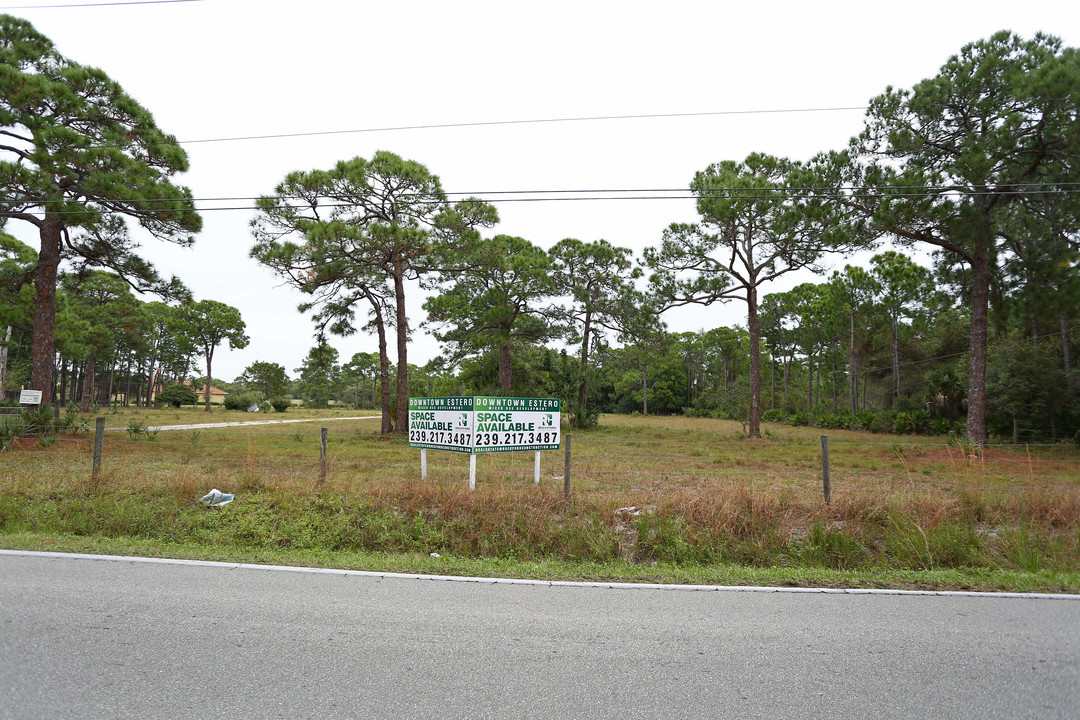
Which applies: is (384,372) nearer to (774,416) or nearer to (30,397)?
(30,397)

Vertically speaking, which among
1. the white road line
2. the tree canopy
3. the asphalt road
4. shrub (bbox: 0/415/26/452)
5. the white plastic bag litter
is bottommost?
the white road line

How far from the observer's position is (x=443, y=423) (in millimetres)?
9969

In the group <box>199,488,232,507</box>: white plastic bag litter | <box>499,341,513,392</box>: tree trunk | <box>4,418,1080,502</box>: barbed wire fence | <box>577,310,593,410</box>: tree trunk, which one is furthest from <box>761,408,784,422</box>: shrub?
<box>199,488,232,507</box>: white plastic bag litter

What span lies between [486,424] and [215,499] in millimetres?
4258

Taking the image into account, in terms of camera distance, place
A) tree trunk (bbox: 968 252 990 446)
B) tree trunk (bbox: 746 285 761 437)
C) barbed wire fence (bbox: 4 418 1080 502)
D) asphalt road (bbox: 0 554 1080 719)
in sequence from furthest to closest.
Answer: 1. tree trunk (bbox: 746 285 761 437)
2. tree trunk (bbox: 968 252 990 446)
3. barbed wire fence (bbox: 4 418 1080 502)
4. asphalt road (bbox: 0 554 1080 719)

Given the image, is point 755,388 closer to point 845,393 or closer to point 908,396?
point 908,396

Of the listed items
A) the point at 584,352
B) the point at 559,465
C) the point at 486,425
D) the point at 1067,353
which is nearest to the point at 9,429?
the point at 486,425

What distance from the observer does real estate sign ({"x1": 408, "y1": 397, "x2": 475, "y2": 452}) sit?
9578mm

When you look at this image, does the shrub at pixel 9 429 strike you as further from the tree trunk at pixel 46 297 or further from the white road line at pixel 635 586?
the white road line at pixel 635 586

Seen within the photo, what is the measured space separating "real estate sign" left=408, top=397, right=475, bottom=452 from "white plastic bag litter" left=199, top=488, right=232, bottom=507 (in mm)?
3212

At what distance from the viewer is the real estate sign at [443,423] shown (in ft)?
31.4

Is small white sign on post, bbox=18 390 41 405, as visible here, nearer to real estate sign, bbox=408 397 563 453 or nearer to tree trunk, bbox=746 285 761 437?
real estate sign, bbox=408 397 563 453

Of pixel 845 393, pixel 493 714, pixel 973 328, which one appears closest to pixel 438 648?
pixel 493 714

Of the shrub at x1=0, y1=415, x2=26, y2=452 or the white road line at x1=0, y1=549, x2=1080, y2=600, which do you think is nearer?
the white road line at x1=0, y1=549, x2=1080, y2=600
